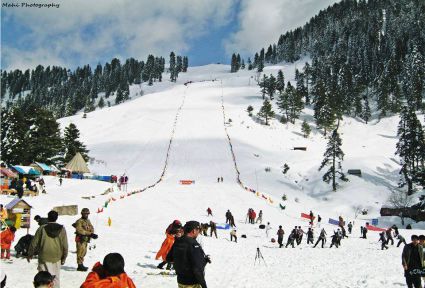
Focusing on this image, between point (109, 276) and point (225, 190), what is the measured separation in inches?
1681

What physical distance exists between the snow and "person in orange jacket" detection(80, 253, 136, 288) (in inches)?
232

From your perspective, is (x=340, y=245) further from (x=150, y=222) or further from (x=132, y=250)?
(x=132, y=250)

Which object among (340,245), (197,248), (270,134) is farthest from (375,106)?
(197,248)

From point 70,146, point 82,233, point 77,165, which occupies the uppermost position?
point 82,233

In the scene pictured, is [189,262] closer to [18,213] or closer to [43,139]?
[18,213]

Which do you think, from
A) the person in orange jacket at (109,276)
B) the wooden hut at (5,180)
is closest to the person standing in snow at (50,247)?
the person in orange jacket at (109,276)

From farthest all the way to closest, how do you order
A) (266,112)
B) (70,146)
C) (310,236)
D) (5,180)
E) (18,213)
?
(266,112) < (70,146) < (5,180) < (310,236) < (18,213)

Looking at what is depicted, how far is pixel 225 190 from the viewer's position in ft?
155

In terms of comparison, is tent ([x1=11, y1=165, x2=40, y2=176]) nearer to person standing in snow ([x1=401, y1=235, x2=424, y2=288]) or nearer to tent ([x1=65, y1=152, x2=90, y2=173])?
tent ([x1=65, y1=152, x2=90, y2=173])

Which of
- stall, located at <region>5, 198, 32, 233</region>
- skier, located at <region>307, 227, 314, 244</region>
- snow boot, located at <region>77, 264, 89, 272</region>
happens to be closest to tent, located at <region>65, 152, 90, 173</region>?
skier, located at <region>307, 227, 314, 244</region>

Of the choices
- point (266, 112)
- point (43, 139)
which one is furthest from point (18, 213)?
point (266, 112)

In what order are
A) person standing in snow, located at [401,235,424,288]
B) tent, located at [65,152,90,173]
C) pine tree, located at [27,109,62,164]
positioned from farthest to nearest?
pine tree, located at [27,109,62,164], tent, located at [65,152,90,173], person standing in snow, located at [401,235,424,288]

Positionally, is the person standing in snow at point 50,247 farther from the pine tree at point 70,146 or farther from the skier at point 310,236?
the pine tree at point 70,146

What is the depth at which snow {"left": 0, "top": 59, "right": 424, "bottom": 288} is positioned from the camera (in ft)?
49.8
